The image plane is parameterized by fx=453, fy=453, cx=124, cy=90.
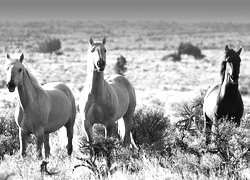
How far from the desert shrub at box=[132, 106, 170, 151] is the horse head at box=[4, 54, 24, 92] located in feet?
11.3

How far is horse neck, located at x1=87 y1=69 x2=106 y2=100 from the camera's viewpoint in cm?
752

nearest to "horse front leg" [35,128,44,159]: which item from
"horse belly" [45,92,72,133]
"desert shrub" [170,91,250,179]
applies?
"horse belly" [45,92,72,133]

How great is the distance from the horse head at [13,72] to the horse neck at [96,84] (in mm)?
1272

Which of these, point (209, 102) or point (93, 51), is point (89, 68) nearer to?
point (93, 51)

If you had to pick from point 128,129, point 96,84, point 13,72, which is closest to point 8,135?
point 128,129

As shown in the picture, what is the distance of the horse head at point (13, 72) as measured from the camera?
638 centimetres

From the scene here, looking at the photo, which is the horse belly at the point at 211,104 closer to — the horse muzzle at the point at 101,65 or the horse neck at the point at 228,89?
the horse neck at the point at 228,89

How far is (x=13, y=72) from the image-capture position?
6504 mm

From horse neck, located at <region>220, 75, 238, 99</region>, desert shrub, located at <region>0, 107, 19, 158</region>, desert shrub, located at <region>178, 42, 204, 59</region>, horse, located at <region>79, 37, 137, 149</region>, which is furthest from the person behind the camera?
desert shrub, located at <region>178, 42, 204, 59</region>

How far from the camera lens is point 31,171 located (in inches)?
240

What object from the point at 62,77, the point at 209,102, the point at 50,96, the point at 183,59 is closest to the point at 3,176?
the point at 50,96

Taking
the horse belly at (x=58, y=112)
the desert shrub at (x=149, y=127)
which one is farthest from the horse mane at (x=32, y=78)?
the desert shrub at (x=149, y=127)

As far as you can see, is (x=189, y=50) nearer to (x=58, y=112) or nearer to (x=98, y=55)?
(x=58, y=112)

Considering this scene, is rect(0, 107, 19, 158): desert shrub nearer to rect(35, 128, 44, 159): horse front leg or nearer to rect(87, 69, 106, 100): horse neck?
rect(35, 128, 44, 159): horse front leg
